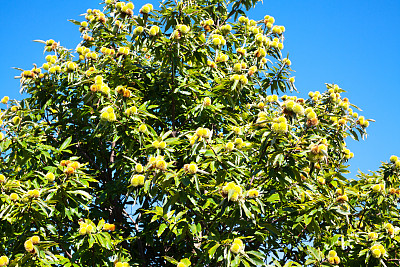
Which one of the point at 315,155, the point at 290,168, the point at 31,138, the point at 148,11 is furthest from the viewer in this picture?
the point at 148,11

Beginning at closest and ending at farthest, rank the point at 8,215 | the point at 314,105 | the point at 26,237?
1. the point at 8,215
2. the point at 26,237
3. the point at 314,105

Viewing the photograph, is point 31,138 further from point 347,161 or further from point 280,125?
point 347,161

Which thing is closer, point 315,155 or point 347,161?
point 315,155

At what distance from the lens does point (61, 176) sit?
3520 millimetres

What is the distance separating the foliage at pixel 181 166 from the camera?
313cm

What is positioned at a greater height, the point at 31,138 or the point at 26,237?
the point at 31,138

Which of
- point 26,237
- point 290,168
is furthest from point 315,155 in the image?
point 26,237

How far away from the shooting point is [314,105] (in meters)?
5.02

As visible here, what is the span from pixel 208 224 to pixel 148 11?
2350mm

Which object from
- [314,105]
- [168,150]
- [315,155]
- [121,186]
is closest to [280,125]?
[315,155]

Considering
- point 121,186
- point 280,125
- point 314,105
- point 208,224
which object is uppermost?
point 314,105

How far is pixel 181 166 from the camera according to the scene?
426cm

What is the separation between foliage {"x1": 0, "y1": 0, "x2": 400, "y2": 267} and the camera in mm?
3127

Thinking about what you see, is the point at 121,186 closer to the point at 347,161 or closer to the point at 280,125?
the point at 280,125
